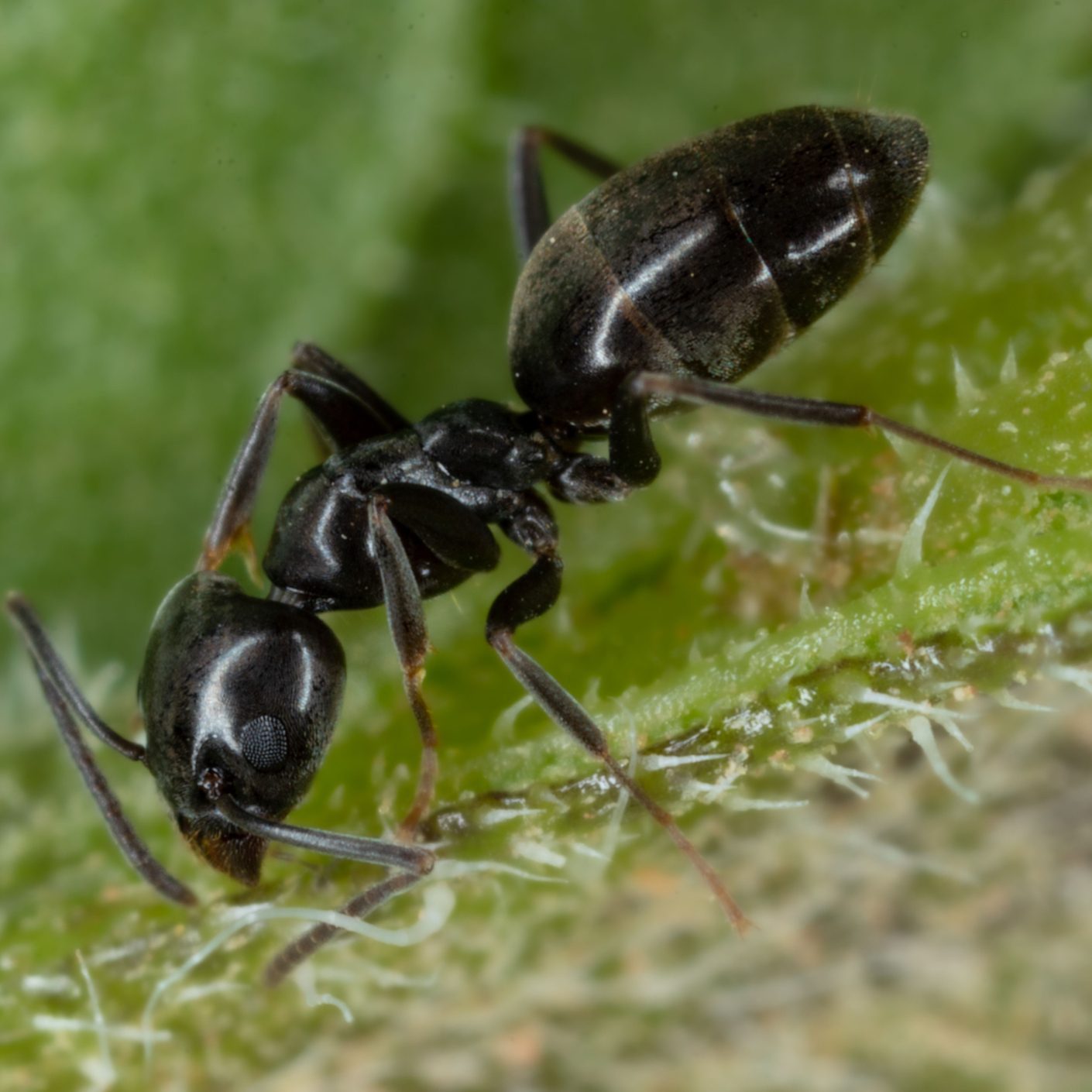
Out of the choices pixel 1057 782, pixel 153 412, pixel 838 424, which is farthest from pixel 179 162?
pixel 1057 782

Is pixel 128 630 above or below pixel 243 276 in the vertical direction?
below

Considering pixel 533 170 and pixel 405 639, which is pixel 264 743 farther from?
pixel 533 170

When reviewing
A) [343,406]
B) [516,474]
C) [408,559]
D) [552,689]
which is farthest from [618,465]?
[343,406]

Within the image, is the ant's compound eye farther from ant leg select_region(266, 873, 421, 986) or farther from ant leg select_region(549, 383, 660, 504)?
ant leg select_region(549, 383, 660, 504)

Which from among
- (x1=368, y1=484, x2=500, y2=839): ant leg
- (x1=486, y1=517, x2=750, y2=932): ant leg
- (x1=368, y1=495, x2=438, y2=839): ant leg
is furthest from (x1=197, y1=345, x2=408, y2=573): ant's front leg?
(x1=486, y1=517, x2=750, y2=932): ant leg

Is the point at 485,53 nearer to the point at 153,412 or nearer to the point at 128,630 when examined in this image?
the point at 153,412

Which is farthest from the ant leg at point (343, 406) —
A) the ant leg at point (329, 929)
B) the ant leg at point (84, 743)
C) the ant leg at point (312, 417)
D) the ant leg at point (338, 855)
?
the ant leg at point (329, 929)
